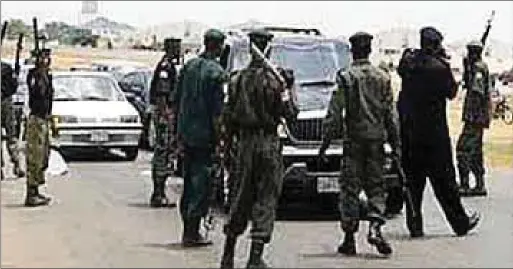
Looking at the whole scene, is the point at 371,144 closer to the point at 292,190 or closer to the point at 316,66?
the point at 292,190

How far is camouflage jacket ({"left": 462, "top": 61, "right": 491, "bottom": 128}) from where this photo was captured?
53.8ft

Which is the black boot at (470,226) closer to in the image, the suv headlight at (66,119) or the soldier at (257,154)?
the soldier at (257,154)

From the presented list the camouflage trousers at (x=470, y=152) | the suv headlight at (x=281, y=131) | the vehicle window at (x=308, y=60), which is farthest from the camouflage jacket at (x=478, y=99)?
the suv headlight at (x=281, y=131)

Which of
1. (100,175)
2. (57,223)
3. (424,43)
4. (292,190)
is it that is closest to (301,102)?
(292,190)

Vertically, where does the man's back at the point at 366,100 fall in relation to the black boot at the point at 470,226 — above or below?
above

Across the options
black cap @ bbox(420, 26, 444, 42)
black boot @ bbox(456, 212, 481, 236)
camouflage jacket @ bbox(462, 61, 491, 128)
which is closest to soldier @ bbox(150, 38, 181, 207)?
black cap @ bbox(420, 26, 444, 42)

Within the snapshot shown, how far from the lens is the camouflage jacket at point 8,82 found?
15.1 meters

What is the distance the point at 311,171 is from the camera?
1380cm

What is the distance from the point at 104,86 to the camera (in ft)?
74.5

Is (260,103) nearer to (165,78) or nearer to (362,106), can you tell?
(362,106)

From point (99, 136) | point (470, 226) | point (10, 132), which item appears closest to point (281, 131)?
point (470, 226)

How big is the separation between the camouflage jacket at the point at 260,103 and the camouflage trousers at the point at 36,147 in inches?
197

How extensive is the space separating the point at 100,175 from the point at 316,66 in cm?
495

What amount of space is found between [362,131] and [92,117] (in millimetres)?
10672
